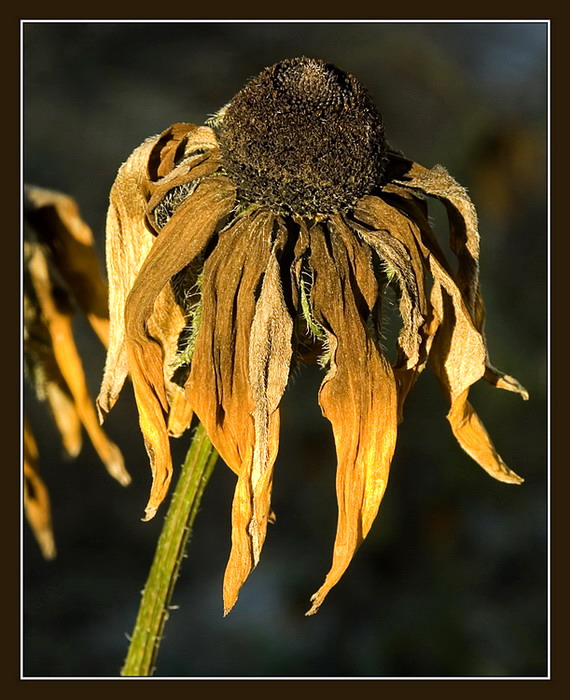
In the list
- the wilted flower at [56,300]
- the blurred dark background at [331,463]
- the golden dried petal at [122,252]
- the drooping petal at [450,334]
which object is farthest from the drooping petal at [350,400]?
the blurred dark background at [331,463]

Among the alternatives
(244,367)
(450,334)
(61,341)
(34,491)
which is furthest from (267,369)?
(34,491)

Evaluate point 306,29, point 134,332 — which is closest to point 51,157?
point 306,29

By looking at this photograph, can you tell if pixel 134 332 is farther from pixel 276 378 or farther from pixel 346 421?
pixel 346 421

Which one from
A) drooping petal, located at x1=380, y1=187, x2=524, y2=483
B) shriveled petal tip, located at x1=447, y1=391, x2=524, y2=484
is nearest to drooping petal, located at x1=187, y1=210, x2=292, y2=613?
drooping petal, located at x1=380, y1=187, x2=524, y2=483

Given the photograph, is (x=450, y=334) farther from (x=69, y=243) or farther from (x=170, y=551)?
(x=69, y=243)

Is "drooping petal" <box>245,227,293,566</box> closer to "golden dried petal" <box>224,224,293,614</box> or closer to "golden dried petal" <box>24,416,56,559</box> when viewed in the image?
"golden dried petal" <box>224,224,293,614</box>

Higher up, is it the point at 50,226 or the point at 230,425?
the point at 50,226

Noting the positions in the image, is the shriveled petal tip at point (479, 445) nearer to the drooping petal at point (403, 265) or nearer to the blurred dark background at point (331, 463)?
the drooping petal at point (403, 265)
